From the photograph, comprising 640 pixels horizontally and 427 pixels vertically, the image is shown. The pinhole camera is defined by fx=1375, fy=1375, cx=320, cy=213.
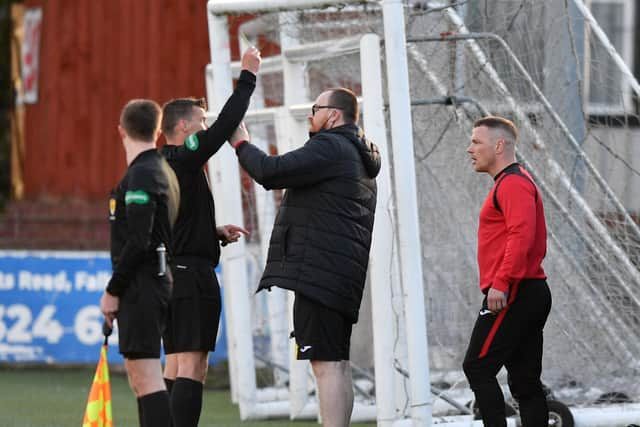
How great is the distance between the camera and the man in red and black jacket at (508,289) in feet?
23.9

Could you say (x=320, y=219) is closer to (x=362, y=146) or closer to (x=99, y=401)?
(x=362, y=146)

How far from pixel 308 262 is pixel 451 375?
148 inches

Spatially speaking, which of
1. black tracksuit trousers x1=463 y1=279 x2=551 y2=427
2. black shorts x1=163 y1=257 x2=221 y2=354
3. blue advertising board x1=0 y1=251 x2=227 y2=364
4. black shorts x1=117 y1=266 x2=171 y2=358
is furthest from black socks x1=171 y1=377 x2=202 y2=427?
blue advertising board x1=0 y1=251 x2=227 y2=364

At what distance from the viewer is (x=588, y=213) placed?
9234 mm

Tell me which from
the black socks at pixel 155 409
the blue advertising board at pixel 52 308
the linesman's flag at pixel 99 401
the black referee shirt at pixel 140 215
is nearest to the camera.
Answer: the black referee shirt at pixel 140 215

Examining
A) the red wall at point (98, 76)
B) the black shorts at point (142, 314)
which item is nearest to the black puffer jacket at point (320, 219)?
the black shorts at point (142, 314)

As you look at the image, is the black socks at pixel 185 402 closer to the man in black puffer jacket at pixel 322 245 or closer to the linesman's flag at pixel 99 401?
the linesman's flag at pixel 99 401

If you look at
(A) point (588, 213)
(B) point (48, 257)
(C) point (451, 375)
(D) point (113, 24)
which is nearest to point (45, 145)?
(D) point (113, 24)

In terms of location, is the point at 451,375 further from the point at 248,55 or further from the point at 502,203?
the point at 248,55

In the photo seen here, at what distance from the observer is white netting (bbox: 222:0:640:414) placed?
934 centimetres

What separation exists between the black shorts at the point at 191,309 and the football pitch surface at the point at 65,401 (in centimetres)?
254

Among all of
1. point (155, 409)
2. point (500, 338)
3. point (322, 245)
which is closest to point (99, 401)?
point (155, 409)

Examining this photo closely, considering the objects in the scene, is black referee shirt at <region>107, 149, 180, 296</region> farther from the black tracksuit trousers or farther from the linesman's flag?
the black tracksuit trousers

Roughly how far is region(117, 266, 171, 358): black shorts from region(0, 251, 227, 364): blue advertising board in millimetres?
7924
